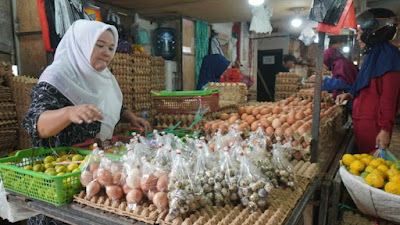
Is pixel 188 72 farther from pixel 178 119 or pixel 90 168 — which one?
pixel 90 168

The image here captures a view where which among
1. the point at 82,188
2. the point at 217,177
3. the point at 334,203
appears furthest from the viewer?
the point at 334,203

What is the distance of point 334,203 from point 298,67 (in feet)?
36.3

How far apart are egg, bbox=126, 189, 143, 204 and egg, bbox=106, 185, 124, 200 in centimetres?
6

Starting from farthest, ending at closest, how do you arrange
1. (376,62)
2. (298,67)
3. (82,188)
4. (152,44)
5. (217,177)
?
(298,67)
(152,44)
(376,62)
(82,188)
(217,177)

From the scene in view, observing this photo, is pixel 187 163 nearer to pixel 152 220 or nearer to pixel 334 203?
pixel 152 220

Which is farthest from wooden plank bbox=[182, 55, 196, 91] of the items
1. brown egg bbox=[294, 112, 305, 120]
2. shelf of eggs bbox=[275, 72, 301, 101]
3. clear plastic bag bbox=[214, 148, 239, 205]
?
clear plastic bag bbox=[214, 148, 239, 205]

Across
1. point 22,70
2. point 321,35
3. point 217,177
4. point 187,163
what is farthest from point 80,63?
point 22,70

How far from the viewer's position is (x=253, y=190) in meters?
1.31

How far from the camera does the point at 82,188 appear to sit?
1471mm

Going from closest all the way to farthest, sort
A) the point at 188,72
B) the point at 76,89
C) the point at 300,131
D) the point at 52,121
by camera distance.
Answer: the point at 52,121
the point at 76,89
the point at 300,131
the point at 188,72

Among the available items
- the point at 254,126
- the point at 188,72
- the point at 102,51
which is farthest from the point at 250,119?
the point at 188,72

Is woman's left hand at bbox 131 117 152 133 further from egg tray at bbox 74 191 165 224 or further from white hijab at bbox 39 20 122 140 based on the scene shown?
egg tray at bbox 74 191 165 224

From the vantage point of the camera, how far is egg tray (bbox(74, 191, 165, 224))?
46.7 inches

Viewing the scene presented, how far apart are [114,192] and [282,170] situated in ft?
3.02
